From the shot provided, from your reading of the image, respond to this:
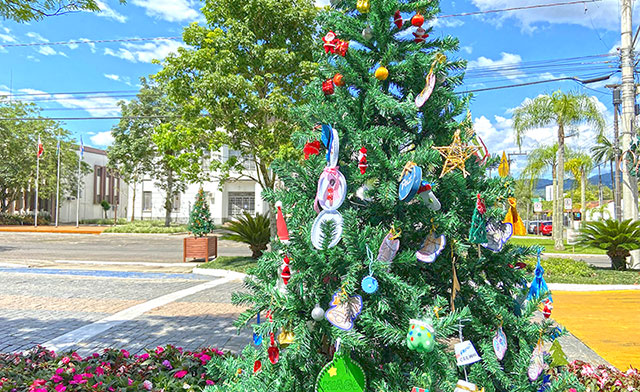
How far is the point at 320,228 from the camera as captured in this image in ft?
6.14

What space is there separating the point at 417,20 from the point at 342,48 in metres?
0.40

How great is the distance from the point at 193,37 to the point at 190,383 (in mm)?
11049

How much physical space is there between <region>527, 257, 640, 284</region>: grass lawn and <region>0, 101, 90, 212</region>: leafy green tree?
3851 centimetres

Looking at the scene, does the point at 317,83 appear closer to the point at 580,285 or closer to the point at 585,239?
the point at 580,285

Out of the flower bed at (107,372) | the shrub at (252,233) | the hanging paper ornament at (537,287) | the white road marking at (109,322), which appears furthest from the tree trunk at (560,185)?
the hanging paper ornament at (537,287)

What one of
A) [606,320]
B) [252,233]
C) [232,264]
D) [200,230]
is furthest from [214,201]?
[606,320]

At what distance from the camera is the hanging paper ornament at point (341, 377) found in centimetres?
178

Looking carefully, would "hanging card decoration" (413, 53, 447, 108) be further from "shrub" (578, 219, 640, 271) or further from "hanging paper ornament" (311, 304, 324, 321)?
"shrub" (578, 219, 640, 271)

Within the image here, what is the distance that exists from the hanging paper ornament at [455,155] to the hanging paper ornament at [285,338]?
1.03 m

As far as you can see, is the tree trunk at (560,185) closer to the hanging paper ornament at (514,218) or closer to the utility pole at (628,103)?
the utility pole at (628,103)

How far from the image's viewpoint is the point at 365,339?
1.84 meters

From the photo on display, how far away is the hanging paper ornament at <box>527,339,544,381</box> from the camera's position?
1.86m

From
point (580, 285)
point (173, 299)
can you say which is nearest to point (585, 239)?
point (580, 285)

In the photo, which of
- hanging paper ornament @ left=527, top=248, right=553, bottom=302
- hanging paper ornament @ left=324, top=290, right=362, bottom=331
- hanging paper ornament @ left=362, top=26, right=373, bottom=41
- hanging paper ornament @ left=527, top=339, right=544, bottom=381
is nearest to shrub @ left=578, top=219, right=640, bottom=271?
hanging paper ornament @ left=527, top=248, right=553, bottom=302
